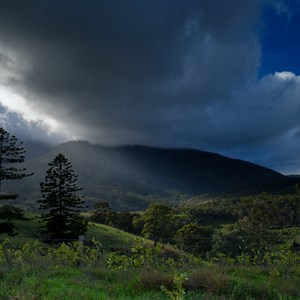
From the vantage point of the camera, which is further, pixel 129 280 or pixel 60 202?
pixel 60 202

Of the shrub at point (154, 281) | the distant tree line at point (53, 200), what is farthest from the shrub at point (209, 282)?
the distant tree line at point (53, 200)

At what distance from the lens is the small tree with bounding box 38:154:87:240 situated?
154ft

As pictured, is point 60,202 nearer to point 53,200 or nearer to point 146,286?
point 53,200

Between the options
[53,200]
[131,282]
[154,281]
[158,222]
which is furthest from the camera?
[158,222]

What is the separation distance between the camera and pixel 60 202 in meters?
48.3

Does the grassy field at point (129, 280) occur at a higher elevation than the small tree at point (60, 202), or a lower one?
lower

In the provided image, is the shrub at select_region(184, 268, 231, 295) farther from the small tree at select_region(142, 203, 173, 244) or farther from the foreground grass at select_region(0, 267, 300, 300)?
the small tree at select_region(142, 203, 173, 244)

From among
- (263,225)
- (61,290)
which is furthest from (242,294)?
(263,225)

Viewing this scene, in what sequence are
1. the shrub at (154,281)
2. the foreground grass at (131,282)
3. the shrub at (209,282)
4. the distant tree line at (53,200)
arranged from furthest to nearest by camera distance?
1. the distant tree line at (53,200)
2. the shrub at (154,281)
3. the shrub at (209,282)
4. the foreground grass at (131,282)

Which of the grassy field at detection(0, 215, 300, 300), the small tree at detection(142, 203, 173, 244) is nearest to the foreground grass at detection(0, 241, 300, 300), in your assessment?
the grassy field at detection(0, 215, 300, 300)

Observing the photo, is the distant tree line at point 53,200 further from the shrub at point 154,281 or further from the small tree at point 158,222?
the shrub at point 154,281

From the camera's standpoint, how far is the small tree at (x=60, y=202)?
154ft

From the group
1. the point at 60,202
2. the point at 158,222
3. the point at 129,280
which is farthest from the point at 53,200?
the point at 129,280

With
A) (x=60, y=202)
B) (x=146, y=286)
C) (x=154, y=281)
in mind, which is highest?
(x=60, y=202)
